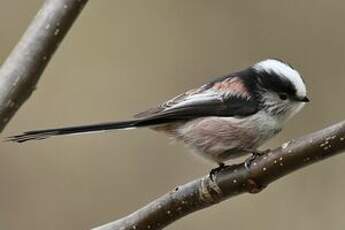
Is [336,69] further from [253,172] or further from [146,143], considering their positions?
[253,172]

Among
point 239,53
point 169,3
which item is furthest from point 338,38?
point 169,3

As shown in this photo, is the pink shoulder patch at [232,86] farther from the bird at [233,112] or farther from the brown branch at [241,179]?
the brown branch at [241,179]

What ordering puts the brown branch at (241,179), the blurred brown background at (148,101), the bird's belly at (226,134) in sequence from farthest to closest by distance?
the blurred brown background at (148,101), the bird's belly at (226,134), the brown branch at (241,179)

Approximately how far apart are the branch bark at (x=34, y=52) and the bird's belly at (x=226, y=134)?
423 millimetres

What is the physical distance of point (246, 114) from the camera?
184 centimetres

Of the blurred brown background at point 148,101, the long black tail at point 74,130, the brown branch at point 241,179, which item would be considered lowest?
the brown branch at point 241,179

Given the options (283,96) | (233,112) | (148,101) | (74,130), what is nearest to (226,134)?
(233,112)

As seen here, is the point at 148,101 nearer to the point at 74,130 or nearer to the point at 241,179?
the point at 74,130

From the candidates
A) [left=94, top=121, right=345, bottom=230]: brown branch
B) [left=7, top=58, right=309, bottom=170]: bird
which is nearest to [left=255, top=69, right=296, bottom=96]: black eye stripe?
[left=7, top=58, right=309, bottom=170]: bird

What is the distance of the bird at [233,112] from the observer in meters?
1.79

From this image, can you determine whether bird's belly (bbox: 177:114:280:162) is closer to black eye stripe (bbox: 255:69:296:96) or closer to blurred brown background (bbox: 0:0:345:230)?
black eye stripe (bbox: 255:69:296:96)

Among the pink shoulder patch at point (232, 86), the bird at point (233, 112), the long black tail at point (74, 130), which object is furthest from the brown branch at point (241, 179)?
the pink shoulder patch at point (232, 86)

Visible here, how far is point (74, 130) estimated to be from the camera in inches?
61.9

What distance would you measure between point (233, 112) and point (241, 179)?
49 centimetres
